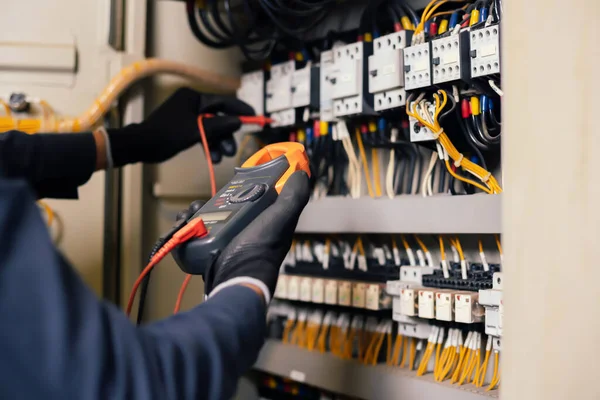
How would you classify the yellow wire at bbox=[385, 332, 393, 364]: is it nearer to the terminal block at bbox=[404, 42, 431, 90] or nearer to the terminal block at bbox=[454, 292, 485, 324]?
the terminal block at bbox=[454, 292, 485, 324]

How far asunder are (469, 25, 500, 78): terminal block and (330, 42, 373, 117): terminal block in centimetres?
30

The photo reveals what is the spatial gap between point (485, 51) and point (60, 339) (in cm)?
92

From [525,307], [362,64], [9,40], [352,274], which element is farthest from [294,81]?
[525,307]

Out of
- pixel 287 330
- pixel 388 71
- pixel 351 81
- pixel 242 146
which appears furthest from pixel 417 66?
pixel 287 330

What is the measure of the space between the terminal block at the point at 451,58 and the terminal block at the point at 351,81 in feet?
0.69

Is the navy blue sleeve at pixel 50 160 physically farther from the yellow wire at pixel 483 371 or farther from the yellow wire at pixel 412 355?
the yellow wire at pixel 483 371

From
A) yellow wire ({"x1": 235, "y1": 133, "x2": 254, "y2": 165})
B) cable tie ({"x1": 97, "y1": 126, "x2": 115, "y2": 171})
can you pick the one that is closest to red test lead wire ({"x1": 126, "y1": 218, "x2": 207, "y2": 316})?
cable tie ({"x1": 97, "y1": 126, "x2": 115, "y2": 171})

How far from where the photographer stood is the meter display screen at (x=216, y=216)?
929 mm

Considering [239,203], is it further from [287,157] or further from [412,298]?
[412,298]

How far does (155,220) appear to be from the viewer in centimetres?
176

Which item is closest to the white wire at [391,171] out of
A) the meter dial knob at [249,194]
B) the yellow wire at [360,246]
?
the yellow wire at [360,246]

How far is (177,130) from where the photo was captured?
149cm

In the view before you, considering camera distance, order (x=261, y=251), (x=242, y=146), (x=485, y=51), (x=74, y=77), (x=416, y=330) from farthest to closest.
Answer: (x=242, y=146)
(x=74, y=77)
(x=416, y=330)
(x=485, y=51)
(x=261, y=251)

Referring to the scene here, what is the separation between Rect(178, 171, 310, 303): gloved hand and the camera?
32.0 inches
